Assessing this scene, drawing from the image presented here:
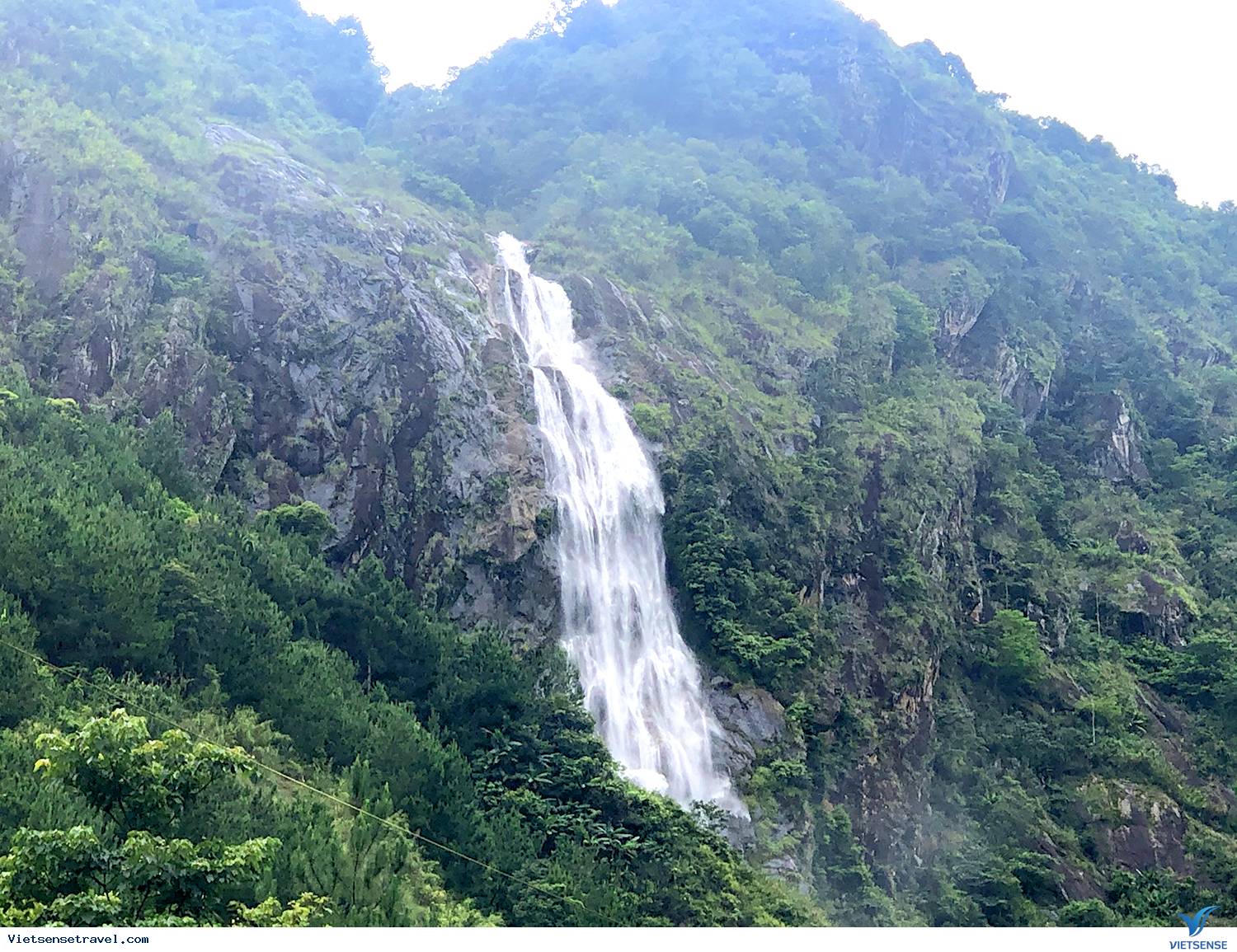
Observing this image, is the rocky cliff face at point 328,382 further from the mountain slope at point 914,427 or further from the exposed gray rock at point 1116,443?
the exposed gray rock at point 1116,443

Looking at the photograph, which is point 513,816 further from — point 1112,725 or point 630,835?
point 1112,725

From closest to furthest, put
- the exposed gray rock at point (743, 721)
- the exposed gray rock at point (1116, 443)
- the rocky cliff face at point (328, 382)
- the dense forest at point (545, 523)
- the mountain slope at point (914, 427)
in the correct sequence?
the dense forest at point (545, 523) → the exposed gray rock at point (743, 721) → the rocky cliff face at point (328, 382) → the mountain slope at point (914, 427) → the exposed gray rock at point (1116, 443)

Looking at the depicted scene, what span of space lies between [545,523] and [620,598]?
244cm

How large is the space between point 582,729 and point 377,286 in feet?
46.8

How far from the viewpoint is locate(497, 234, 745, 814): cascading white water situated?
75.5ft

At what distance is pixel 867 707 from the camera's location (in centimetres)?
2562

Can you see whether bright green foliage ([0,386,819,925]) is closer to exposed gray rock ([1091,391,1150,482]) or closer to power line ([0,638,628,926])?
power line ([0,638,628,926])

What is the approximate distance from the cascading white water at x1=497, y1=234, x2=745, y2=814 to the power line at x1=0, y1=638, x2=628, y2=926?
236 inches

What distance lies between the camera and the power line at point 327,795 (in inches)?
577

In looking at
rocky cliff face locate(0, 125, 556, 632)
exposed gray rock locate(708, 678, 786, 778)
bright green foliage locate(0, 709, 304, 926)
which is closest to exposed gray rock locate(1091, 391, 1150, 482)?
exposed gray rock locate(708, 678, 786, 778)

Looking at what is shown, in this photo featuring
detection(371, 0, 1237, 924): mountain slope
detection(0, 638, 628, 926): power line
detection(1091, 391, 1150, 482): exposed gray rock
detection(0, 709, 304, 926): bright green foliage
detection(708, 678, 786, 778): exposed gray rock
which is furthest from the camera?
detection(1091, 391, 1150, 482): exposed gray rock

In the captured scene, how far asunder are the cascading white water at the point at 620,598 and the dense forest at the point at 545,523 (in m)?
0.70

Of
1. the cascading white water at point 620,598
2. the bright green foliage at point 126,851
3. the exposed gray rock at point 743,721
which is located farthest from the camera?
the exposed gray rock at point 743,721

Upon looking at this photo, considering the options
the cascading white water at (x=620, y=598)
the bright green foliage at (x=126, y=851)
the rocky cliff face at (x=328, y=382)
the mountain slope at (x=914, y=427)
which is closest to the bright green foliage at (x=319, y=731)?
the bright green foliage at (x=126, y=851)
